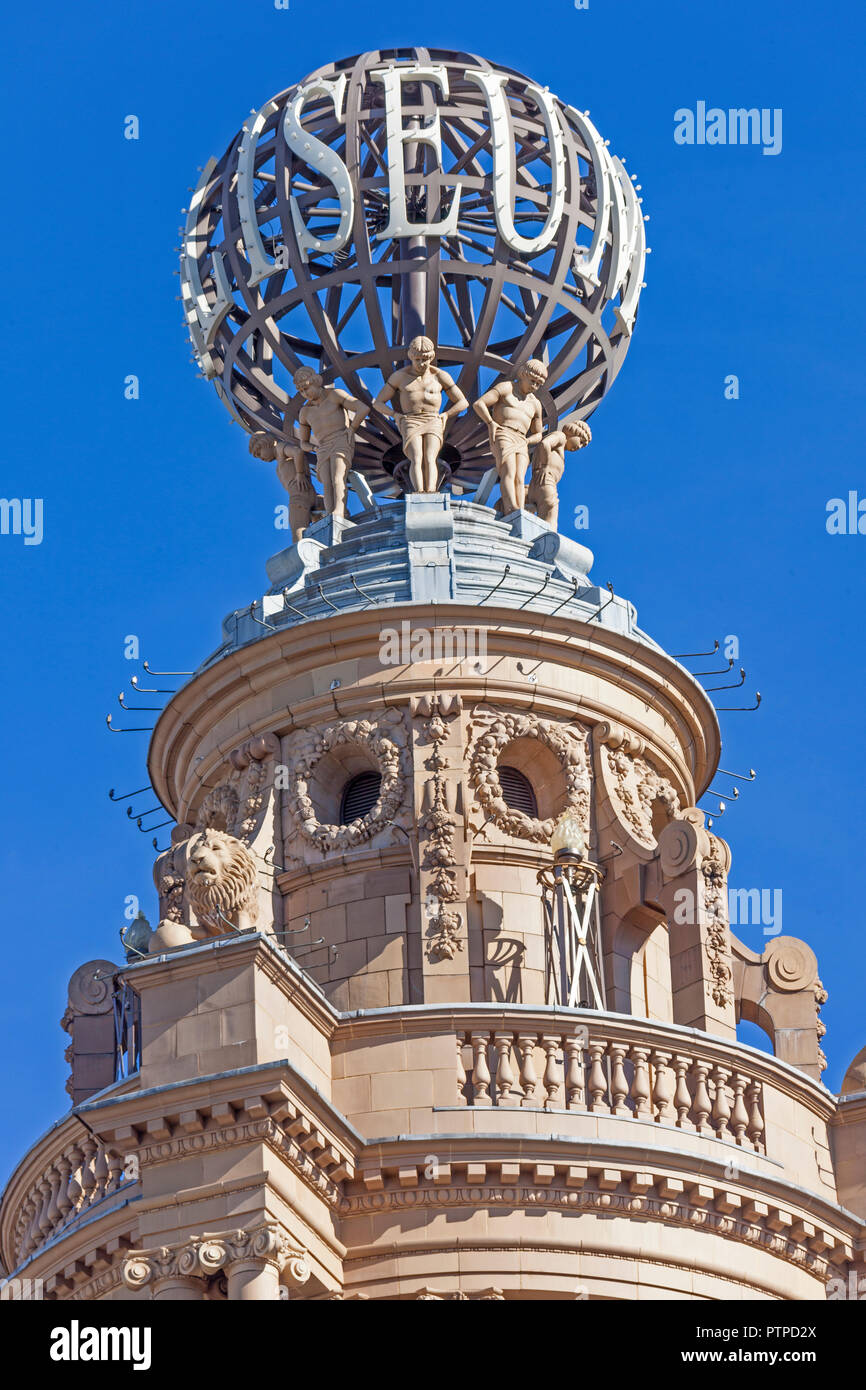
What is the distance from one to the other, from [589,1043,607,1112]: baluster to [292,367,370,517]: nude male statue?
12.3 metres

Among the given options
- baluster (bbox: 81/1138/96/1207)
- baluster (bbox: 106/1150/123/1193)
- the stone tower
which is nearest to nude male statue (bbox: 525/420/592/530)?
the stone tower

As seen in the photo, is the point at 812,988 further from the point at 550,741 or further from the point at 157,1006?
the point at 157,1006

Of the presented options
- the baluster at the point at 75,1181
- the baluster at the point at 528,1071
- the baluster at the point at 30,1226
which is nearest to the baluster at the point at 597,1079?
the baluster at the point at 528,1071

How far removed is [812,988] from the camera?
46250 millimetres

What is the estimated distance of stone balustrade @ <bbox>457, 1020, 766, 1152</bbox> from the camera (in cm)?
4169

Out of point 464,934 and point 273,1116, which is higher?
point 464,934

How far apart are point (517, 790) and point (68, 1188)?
28.4 ft

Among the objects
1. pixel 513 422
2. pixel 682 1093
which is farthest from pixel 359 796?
pixel 513 422

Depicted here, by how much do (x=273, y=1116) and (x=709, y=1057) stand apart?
635 centimetres

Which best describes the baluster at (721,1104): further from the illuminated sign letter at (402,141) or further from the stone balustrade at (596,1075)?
the illuminated sign letter at (402,141)

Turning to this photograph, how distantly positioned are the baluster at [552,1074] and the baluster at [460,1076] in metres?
1.00
